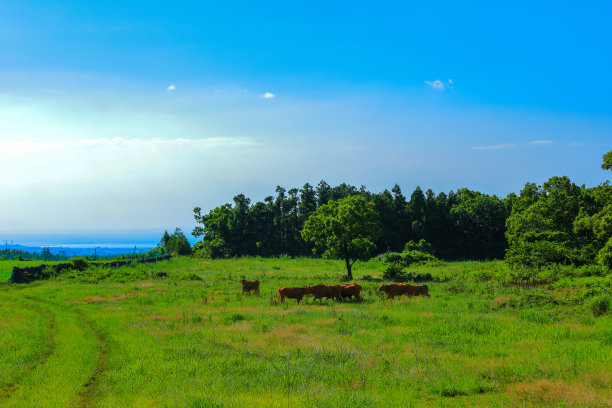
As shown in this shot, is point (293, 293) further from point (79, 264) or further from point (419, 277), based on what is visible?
point (79, 264)

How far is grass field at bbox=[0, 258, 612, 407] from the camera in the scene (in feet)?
33.7

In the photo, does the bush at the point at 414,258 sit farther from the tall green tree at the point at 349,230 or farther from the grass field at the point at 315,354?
the grass field at the point at 315,354

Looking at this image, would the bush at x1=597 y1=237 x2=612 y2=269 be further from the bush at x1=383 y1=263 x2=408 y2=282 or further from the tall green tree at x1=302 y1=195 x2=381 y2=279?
the tall green tree at x1=302 y1=195 x2=381 y2=279

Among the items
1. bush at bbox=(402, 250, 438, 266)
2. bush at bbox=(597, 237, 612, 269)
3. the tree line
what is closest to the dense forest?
the tree line

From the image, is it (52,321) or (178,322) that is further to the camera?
(52,321)

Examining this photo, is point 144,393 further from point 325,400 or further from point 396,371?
point 396,371

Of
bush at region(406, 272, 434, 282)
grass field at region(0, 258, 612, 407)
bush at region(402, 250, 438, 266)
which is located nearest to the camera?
grass field at region(0, 258, 612, 407)

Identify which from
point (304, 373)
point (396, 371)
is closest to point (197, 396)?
point (304, 373)

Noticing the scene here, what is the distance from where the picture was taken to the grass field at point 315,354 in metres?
10.3

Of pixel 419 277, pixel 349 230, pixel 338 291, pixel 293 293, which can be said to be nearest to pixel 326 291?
pixel 338 291

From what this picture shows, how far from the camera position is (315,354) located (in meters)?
13.8

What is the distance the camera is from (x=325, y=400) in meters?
9.74

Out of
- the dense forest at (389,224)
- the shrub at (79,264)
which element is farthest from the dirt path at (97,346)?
the dense forest at (389,224)

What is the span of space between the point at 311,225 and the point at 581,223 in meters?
28.7
